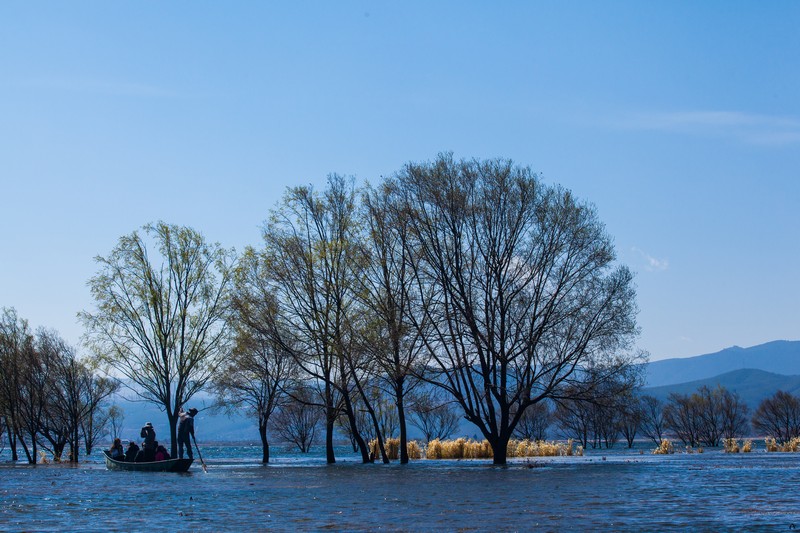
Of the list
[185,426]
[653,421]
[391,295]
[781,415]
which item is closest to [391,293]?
[391,295]

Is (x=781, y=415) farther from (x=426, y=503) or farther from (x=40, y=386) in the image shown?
(x=426, y=503)

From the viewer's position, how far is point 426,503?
2166 centimetres

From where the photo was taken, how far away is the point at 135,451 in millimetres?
48250

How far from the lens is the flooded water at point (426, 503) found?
1678cm

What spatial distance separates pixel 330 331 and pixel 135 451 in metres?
13.0

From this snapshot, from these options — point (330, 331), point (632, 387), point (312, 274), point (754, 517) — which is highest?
point (312, 274)

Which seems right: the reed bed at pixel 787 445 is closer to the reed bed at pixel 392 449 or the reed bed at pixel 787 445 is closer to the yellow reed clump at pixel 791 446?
the yellow reed clump at pixel 791 446

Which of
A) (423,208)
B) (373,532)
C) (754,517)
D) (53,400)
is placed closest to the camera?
(373,532)

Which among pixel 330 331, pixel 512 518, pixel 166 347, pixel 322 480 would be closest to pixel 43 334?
pixel 166 347

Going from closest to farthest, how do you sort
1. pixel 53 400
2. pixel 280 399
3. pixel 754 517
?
1. pixel 754 517
2. pixel 280 399
3. pixel 53 400

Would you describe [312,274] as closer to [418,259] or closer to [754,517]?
[418,259]

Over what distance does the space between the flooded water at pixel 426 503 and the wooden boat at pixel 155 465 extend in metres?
8.69

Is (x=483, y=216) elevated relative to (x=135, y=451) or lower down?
elevated

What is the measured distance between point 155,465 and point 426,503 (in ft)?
88.1
